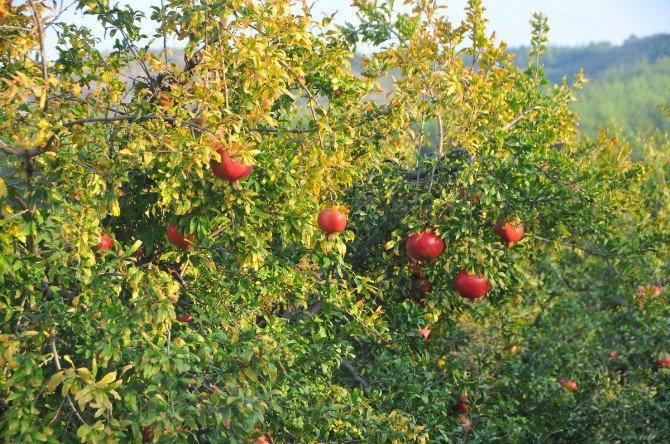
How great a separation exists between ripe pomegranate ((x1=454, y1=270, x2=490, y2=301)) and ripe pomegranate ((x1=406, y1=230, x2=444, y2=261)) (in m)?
0.23

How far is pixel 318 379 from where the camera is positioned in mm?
5246

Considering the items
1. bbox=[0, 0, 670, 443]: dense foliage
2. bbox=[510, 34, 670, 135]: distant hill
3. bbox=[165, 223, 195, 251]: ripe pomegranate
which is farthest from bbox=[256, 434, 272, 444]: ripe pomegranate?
bbox=[510, 34, 670, 135]: distant hill

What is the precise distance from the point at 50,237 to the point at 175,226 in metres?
0.74

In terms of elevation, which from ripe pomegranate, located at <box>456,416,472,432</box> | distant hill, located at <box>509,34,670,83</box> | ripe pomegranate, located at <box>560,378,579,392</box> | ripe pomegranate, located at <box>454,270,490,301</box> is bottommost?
distant hill, located at <box>509,34,670,83</box>

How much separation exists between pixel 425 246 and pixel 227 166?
5.49 feet

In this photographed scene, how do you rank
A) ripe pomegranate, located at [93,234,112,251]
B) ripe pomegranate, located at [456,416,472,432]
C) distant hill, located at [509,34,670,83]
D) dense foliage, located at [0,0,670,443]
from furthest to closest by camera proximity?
distant hill, located at [509,34,670,83] → ripe pomegranate, located at [456,416,472,432] → ripe pomegranate, located at [93,234,112,251] → dense foliage, located at [0,0,670,443]

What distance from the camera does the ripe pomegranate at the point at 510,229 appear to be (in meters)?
5.74

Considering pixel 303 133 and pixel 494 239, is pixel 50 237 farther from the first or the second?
pixel 494 239

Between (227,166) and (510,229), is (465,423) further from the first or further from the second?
(227,166)

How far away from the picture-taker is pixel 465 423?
7.30 metres

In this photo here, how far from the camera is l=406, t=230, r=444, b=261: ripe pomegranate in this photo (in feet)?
18.3

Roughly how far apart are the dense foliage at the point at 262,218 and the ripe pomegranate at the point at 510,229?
0.07m

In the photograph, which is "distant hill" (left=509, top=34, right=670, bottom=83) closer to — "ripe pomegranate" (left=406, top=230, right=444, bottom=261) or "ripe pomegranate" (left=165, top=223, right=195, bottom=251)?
"ripe pomegranate" (left=406, top=230, right=444, bottom=261)

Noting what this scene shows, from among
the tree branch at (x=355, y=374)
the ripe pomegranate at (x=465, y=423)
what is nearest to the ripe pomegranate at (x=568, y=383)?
the ripe pomegranate at (x=465, y=423)
